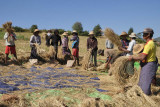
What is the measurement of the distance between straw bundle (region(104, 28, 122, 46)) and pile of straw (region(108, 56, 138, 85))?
628 millimetres

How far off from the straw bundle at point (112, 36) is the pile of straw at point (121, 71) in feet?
2.06

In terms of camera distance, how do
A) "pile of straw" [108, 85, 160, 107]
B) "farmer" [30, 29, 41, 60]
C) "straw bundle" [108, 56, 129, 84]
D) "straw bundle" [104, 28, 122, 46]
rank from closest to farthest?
"pile of straw" [108, 85, 160, 107] < "straw bundle" [108, 56, 129, 84] < "straw bundle" [104, 28, 122, 46] < "farmer" [30, 29, 41, 60]

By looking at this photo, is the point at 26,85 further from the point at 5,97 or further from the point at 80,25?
the point at 80,25

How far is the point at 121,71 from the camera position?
13.4ft

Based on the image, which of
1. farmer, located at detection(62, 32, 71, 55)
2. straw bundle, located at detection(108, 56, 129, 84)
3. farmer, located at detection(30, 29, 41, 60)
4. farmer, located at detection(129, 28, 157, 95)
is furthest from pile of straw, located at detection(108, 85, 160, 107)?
farmer, located at detection(30, 29, 41, 60)

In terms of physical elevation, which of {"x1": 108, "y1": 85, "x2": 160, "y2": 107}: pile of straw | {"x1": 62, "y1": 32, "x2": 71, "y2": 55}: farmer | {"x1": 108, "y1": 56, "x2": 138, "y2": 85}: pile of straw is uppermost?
{"x1": 62, "y1": 32, "x2": 71, "y2": 55}: farmer

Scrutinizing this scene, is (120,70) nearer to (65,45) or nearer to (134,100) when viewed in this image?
(134,100)

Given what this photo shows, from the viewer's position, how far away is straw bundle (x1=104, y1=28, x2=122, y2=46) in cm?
435

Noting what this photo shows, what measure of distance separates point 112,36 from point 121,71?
975mm

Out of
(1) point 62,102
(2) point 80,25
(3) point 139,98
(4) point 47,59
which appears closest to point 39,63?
(4) point 47,59

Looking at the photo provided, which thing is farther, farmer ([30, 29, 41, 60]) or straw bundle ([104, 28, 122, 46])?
farmer ([30, 29, 41, 60])

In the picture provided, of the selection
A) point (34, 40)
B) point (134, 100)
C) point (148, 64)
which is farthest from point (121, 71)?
point (34, 40)

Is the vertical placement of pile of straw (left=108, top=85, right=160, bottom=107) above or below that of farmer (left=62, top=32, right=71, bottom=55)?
below

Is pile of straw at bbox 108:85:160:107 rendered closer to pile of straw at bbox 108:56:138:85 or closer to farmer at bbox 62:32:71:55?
pile of straw at bbox 108:56:138:85
